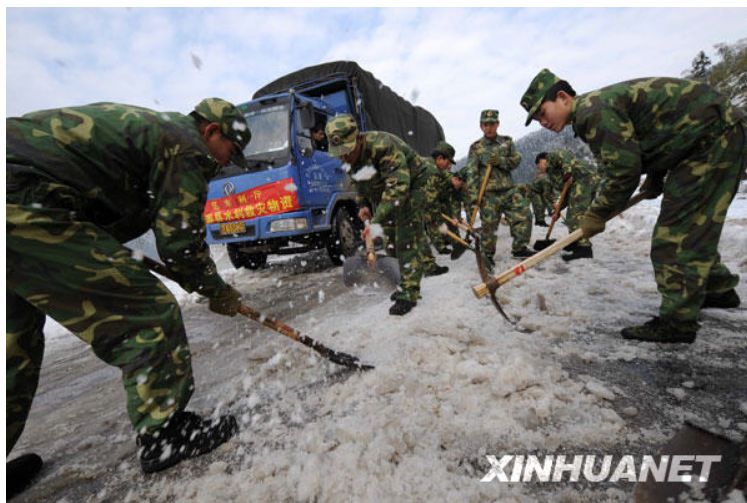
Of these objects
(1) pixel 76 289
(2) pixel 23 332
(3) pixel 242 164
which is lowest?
(2) pixel 23 332

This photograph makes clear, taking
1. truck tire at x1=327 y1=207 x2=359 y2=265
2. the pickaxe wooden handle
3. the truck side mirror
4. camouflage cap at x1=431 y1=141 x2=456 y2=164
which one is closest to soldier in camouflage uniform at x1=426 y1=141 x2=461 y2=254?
camouflage cap at x1=431 y1=141 x2=456 y2=164

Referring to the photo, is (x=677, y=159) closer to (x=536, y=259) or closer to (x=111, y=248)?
(x=536, y=259)

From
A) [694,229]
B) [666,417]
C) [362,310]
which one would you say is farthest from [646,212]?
[666,417]

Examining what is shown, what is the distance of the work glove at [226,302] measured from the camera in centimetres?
197

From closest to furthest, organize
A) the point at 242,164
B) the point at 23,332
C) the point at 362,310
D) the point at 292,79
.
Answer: the point at 23,332
the point at 242,164
the point at 362,310
the point at 292,79

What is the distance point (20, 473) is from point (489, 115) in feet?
18.8

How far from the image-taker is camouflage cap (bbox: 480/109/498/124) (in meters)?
5.14

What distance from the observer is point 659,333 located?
2.03m

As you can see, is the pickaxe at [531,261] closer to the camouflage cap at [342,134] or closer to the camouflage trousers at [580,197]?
the camouflage cap at [342,134]

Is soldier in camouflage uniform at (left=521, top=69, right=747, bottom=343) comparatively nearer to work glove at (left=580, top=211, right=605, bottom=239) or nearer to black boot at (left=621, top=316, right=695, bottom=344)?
black boot at (left=621, top=316, right=695, bottom=344)

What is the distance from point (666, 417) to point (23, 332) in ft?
8.78

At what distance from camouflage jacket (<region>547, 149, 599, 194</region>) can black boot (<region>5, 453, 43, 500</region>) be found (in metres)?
6.28

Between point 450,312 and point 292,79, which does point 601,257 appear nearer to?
point 450,312

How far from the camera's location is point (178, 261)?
165 centimetres
